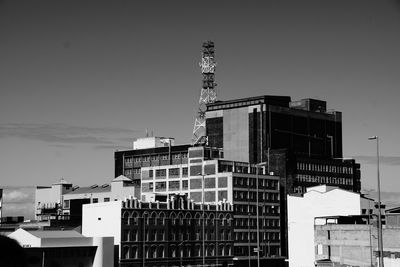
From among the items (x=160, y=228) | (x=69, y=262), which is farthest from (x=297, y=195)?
(x=69, y=262)

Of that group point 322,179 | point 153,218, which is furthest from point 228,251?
point 322,179

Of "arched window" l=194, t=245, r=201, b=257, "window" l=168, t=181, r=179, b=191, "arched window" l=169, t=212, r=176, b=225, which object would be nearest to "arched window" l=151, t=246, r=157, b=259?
"arched window" l=169, t=212, r=176, b=225

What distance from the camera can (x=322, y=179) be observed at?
16412 centimetres

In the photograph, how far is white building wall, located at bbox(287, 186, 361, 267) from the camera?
12575 cm

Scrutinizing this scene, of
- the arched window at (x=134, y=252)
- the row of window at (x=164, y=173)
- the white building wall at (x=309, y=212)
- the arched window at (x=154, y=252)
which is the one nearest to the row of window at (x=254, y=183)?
the white building wall at (x=309, y=212)

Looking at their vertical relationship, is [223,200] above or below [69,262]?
above

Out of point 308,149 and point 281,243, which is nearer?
point 281,243

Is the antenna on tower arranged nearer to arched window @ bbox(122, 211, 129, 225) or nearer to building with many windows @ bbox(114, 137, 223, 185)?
building with many windows @ bbox(114, 137, 223, 185)

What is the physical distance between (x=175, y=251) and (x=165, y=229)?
473 cm

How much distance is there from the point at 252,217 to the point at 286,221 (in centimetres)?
1139

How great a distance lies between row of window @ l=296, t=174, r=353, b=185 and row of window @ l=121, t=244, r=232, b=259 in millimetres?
33907

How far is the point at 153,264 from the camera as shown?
11419 cm

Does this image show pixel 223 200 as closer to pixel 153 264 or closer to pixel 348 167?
pixel 153 264

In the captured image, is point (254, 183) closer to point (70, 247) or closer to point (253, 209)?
point (253, 209)
